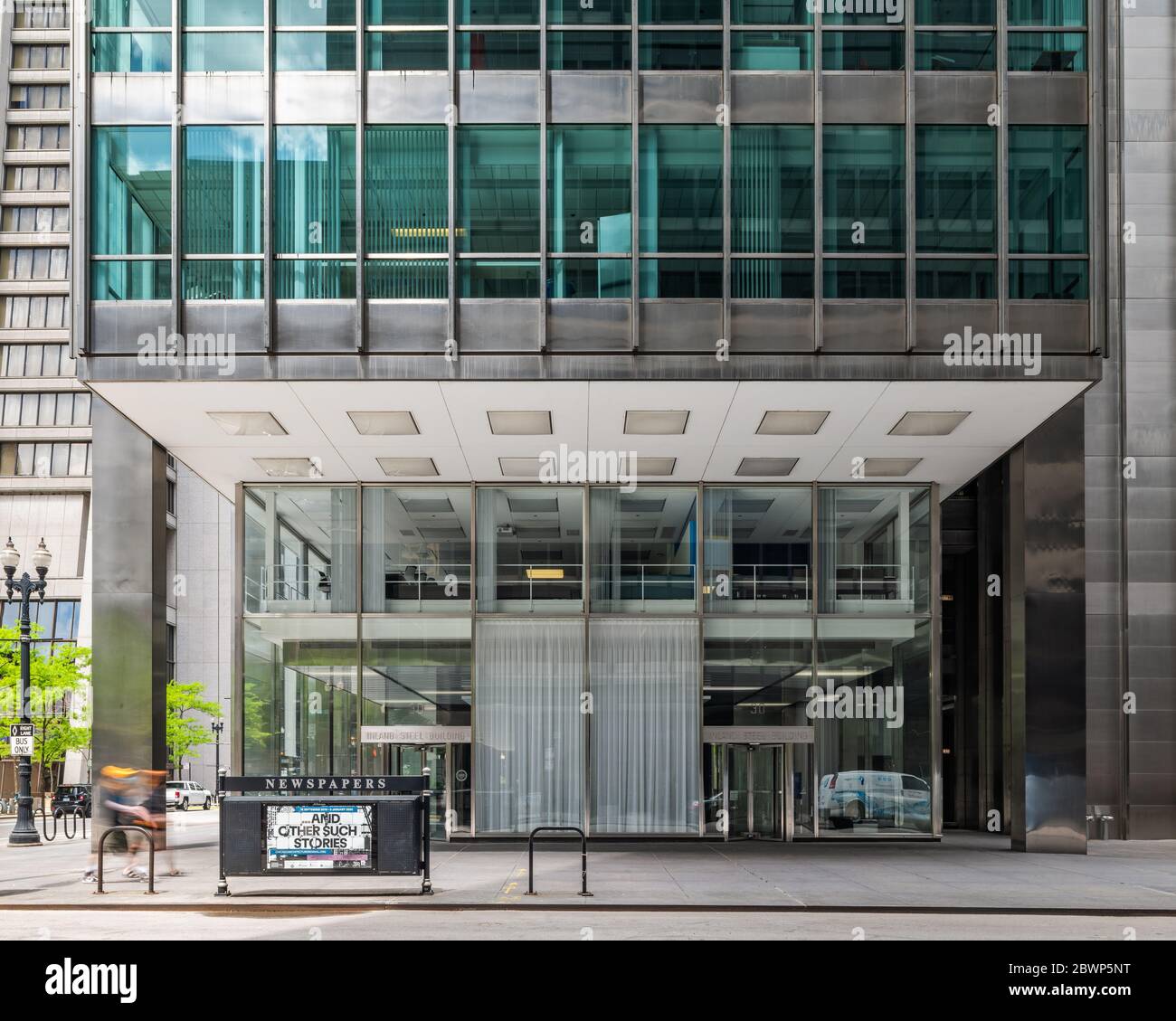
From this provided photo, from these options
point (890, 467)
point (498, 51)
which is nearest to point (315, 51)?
Result: point (498, 51)

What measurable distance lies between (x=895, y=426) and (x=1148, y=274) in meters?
10.5

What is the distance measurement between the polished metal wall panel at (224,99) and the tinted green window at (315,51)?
21.1 inches

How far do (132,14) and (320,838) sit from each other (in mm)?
13400

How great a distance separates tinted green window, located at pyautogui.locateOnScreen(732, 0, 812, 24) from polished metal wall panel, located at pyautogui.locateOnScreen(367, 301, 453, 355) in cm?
662

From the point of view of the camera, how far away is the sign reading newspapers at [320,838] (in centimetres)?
1457

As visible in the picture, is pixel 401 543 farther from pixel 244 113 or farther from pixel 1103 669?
pixel 1103 669

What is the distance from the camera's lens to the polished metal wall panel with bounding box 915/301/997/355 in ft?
→ 60.1

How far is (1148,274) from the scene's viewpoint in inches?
1057

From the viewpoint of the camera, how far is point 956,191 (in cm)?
1872

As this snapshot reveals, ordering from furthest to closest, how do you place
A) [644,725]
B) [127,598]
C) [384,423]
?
[644,725], [127,598], [384,423]

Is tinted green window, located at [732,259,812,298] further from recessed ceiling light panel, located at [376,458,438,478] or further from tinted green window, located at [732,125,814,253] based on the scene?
recessed ceiling light panel, located at [376,458,438,478]

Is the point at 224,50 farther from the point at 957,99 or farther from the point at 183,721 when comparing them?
the point at 183,721

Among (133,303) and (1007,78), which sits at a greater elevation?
(1007,78)
